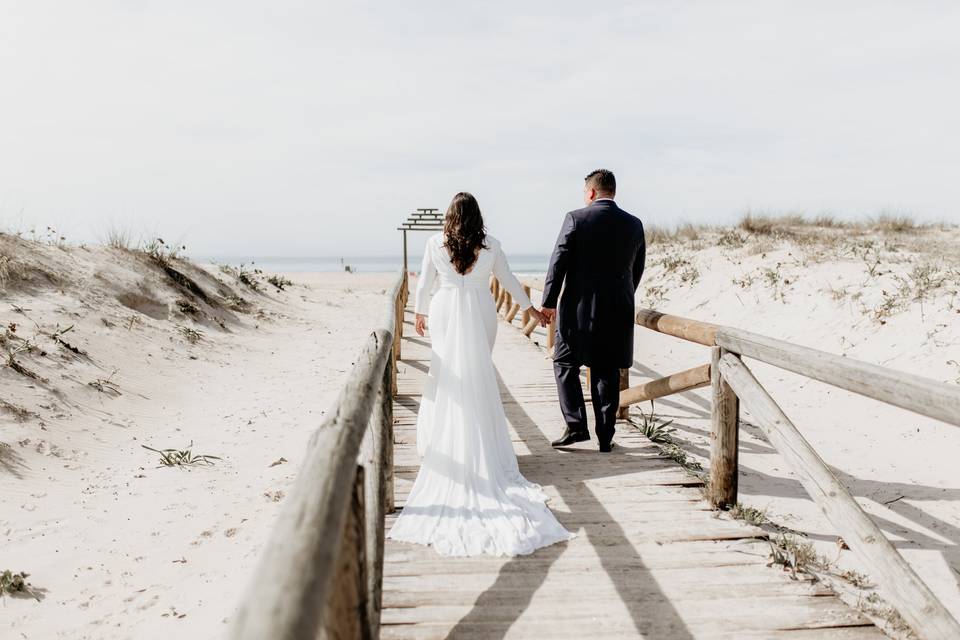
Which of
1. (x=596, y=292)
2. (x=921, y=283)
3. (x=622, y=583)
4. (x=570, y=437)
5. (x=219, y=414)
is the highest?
(x=596, y=292)

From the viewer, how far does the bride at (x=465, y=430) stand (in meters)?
3.74

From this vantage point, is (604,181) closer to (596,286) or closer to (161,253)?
(596,286)

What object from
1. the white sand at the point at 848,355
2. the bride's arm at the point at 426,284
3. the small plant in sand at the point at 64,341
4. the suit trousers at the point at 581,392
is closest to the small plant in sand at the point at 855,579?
the white sand at the point at 848,355

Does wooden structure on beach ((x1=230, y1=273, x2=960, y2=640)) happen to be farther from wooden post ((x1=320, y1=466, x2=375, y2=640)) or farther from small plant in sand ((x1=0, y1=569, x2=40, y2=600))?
small plant in sand ((x1=0, y1=569, x2=40, y2=600))

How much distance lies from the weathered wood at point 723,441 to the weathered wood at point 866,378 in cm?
30

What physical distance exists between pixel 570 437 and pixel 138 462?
4125 mm

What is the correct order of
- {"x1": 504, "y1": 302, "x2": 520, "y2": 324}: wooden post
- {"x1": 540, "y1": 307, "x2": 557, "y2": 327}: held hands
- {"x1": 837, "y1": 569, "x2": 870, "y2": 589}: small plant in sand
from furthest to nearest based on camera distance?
{"x1": 504, "y1": 302, "x2": 520, "y2": 324}: wooden post
{"x1": 540, "y1": 307, "x2": 557, "y2": 327}: held hands
{"x1": 837, "y1": 569, "x2": 870, "y2": 589}: small plant in sand

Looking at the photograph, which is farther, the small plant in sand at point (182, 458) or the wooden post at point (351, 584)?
the small plant in sand at point (182, 458)

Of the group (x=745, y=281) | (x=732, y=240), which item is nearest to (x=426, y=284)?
(x=745, y=281)

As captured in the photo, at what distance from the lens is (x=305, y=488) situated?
1.55 m

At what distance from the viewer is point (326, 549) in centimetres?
136

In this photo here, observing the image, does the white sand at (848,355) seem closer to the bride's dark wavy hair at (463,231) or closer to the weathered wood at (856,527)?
the weathered wood at (856,527)

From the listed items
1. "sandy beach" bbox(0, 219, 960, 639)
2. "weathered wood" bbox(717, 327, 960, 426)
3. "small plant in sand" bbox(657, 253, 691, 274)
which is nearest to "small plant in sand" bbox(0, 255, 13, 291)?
"sandy beach" bbox(0, 219, 960, 639)

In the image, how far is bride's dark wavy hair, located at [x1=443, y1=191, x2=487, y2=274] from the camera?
14.5 ft
